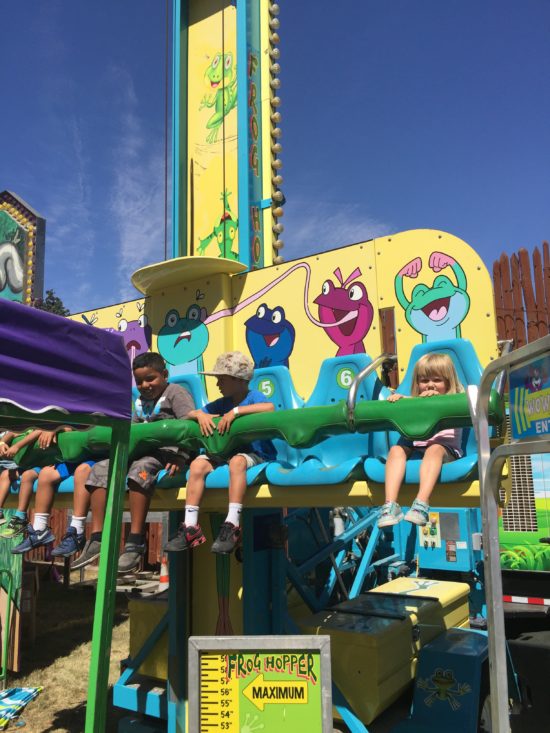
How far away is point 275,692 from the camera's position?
7.39 feet

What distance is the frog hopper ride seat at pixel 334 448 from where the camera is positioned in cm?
291

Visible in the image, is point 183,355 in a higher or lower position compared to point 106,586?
higher

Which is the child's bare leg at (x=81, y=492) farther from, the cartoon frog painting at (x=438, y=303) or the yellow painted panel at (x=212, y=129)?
the yellow painted panel at (x=212, y=129)

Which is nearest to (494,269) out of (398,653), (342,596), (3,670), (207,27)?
(207,27)

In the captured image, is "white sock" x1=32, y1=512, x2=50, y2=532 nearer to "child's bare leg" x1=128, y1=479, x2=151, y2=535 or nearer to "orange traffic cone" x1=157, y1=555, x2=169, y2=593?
"child's bare leg" x1=128, y1=479, x2=151, y2=535

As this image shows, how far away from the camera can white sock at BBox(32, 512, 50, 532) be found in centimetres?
383

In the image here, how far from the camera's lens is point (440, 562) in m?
5.88

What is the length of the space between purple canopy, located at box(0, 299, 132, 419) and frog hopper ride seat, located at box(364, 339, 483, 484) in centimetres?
127

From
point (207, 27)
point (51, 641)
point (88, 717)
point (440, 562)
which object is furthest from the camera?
point (51, 641)

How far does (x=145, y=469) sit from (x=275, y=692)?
155 centimetres

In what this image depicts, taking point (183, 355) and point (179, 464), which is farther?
point (183, 355)

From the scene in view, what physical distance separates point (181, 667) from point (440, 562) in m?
2.88

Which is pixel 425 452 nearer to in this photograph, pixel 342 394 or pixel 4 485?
pixel 342 394

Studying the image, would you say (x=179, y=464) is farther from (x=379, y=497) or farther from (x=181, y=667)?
(x=181, y=667)
